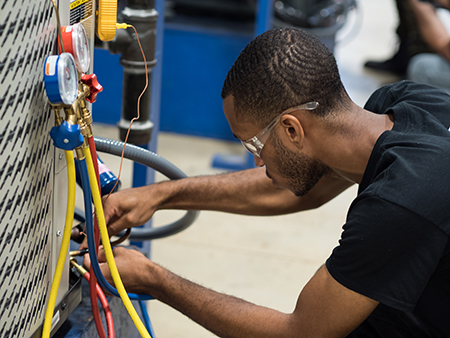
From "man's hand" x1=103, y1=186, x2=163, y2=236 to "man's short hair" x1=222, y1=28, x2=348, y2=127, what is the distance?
0.33 metres

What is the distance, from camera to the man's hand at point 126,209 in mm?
1154

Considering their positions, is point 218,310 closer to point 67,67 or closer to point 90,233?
point 90,233

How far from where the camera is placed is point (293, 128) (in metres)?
1.03

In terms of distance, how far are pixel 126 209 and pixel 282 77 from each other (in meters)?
0.46

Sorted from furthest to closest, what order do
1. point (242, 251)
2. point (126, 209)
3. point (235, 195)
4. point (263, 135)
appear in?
point (242, 251)
point (235, 195)
point (126, 209)
point (263, 135)

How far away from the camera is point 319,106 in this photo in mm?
1005

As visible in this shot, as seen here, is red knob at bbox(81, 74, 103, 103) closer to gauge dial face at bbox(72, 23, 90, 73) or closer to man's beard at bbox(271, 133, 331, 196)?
gauge dial face at bbox(72, 23, 90, 73)

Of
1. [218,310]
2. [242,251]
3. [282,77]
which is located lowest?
[242,251]

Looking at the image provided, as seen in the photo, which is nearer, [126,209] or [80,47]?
[80,47]

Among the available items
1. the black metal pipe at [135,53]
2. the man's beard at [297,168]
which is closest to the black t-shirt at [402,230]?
the man's beard at [297,168]

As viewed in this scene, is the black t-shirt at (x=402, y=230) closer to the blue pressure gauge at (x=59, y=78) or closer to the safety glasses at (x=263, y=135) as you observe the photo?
the safety glasses at (x=263, y=135)

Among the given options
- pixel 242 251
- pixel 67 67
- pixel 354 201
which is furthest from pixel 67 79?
pixel 242 251

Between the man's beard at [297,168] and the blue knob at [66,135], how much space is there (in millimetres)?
434

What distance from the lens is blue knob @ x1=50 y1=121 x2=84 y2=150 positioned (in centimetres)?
73
